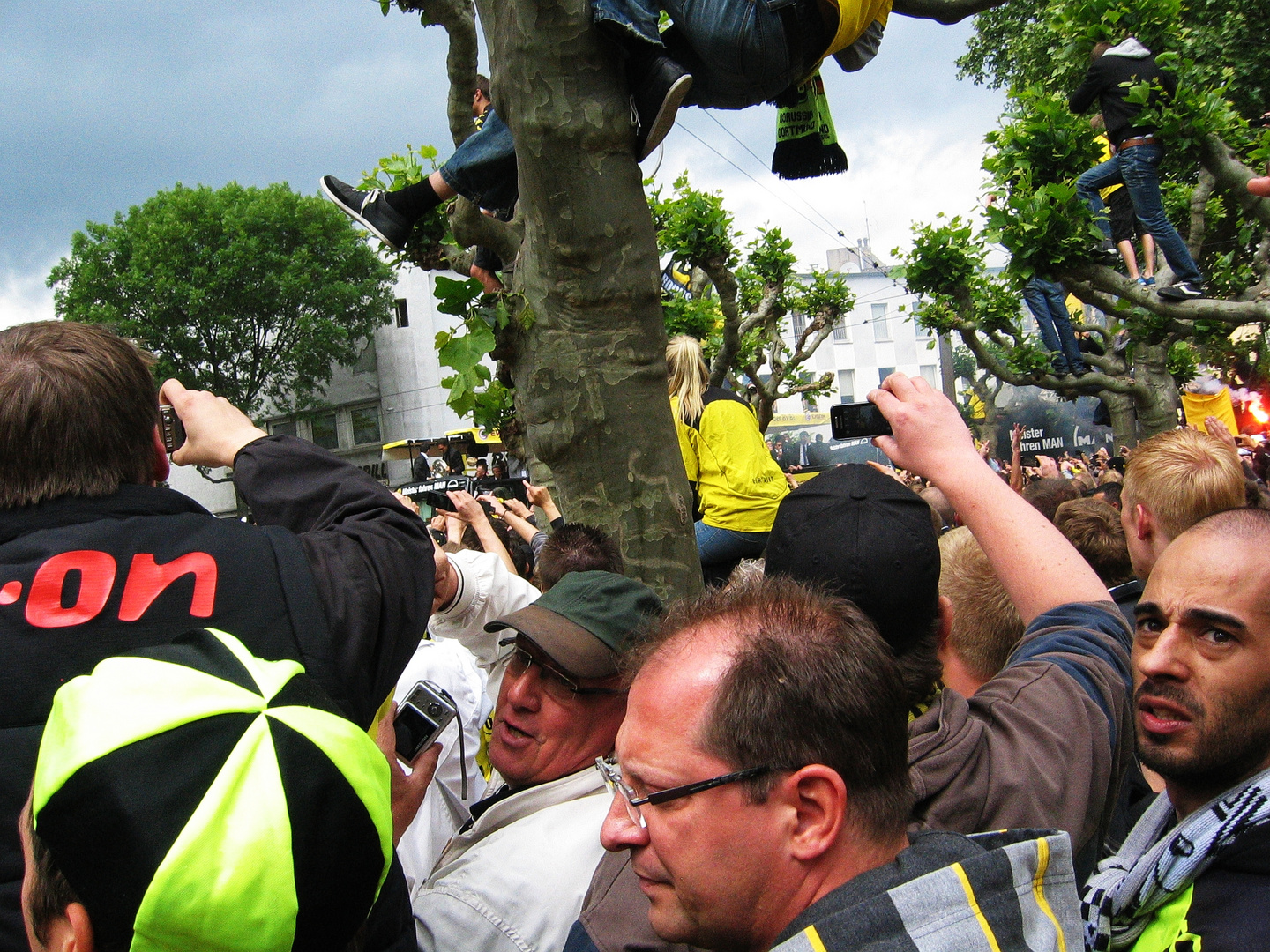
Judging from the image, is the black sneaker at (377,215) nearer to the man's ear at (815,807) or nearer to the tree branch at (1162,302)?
the man's ear at (815,807)

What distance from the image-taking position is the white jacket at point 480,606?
2.79m

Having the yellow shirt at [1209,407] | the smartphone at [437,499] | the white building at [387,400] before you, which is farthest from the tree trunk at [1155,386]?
the white building at [387,400]

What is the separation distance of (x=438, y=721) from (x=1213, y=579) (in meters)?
1.47

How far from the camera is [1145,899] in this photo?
1.54 meters

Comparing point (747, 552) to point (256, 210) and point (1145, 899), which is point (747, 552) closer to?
point (1145, 899)

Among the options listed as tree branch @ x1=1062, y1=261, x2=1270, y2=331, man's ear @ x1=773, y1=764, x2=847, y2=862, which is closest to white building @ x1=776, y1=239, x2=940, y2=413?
tree branch @ x1=1062, y1=261, x2=1270, y2=331

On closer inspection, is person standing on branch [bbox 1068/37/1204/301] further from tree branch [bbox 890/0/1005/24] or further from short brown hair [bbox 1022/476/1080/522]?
tree branch [bbox 890/0/1005/24]

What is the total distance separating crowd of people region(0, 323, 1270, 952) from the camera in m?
1.02

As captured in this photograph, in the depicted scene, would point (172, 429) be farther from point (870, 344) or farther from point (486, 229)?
point (870, 344)

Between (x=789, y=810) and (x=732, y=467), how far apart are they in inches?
138

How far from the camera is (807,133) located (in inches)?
117

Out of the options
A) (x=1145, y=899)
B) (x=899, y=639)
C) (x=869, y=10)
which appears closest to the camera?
(x=1145, y=899)

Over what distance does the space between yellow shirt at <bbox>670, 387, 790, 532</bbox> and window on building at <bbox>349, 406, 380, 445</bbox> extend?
1306 inches

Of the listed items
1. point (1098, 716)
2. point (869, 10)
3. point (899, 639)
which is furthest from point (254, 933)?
point (869, 10)
